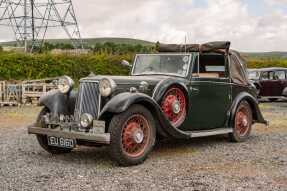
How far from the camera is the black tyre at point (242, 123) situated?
31.5 ft

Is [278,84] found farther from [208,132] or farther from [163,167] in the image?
[163,167]

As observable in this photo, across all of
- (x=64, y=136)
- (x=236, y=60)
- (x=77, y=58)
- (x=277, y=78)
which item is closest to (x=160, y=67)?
(x=236, y=60)

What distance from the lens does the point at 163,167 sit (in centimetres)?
721

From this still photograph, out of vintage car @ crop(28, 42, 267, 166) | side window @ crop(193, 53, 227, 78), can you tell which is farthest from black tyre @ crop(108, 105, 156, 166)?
side window @ crop(193, 53, 227, 78)

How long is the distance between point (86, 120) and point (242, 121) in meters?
3.67

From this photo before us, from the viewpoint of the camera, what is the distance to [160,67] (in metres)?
9.03

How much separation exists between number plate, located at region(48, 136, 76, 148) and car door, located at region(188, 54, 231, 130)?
214cm

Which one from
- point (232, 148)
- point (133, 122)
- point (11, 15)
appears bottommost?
point (232, 148)

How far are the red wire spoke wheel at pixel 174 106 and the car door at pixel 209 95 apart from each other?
0.21 metres

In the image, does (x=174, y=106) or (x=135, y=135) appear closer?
(x=135, y=135)

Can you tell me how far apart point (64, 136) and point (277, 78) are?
14.5 metres

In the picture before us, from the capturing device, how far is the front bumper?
7.00 meters

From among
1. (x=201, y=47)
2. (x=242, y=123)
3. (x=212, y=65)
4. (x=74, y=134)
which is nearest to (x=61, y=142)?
(x=74, y=134)

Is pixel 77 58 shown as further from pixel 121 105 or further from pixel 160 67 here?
pixel 121 105
